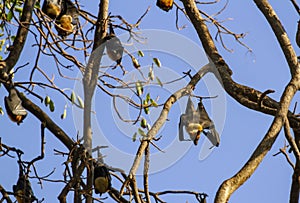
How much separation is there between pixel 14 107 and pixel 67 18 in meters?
0.77

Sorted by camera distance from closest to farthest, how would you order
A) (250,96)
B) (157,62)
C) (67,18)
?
(250,96) < (67,18) < (157,62)

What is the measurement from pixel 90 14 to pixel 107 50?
414 millimetres

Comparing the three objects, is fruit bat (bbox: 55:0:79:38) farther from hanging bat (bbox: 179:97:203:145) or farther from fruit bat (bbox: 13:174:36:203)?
fruit bat (bbox: 13:174:36:203)

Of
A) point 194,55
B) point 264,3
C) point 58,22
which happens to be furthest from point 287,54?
point 58,22

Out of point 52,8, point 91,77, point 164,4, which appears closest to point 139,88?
point 164,4

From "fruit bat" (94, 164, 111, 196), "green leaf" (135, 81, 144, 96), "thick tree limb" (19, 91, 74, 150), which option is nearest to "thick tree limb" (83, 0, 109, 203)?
"thick tree limb" (19, 91, 74, 150)

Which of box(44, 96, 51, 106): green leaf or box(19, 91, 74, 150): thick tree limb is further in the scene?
box(44, 96, 51, 106): green leaf

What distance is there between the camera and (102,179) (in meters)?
3.54

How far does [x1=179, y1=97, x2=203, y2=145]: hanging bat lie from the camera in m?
3.91

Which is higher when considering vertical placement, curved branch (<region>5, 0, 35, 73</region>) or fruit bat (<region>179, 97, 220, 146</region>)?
curved branch (<region>5, 0, 35, 73</region>)

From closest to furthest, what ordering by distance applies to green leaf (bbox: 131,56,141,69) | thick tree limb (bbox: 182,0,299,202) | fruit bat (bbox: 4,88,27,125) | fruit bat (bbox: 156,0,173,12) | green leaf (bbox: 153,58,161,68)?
1. thick tree limb (bbox: 182,0,299,202)
2. fruit bat (bbox: 4,88,27,125)
3. green leaf (bbox: 131,56,141,69)
4. fruit bat (bbox: 156,0,173,12)
5. green leaf (bbox: 153,58,161,68)

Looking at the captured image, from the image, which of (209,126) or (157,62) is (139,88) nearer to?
(157,62)

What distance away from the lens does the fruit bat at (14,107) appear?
3.46 meters

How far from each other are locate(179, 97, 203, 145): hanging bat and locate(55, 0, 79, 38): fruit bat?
767 millimetres
